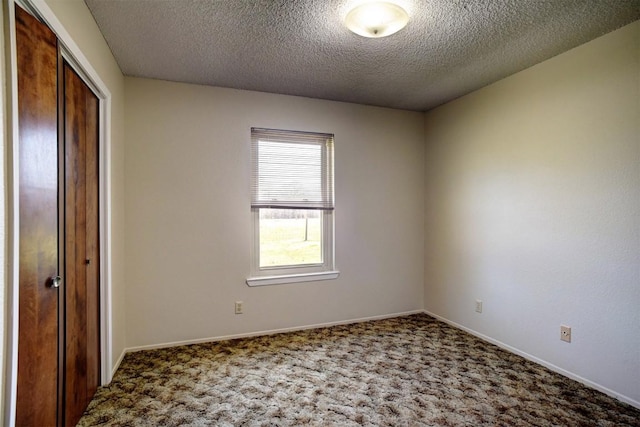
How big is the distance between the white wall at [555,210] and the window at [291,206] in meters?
1.41

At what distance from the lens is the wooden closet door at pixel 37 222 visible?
1.24 m

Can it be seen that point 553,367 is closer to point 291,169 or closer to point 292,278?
point 292,278

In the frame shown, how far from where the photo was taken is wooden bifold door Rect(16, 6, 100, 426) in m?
1.27

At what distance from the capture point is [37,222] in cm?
139

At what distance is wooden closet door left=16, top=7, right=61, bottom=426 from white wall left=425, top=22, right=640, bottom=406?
329cm

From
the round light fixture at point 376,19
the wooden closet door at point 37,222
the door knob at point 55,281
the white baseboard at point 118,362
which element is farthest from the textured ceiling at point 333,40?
the white baseboard at point 118,362

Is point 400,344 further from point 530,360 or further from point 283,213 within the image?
point 283,213

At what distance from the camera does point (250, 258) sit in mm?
3318

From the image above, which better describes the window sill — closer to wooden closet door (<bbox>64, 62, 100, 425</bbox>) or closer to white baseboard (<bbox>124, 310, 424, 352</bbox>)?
white baseboard (<bbox>124, 310, 424, 352</bbox>)

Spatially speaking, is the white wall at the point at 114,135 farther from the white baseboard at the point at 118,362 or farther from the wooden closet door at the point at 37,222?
the wooden closet door at the point at 37,222

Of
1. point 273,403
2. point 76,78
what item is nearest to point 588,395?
point 273,403

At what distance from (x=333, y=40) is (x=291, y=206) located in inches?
66.4

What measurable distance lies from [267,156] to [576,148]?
2660 millimetres

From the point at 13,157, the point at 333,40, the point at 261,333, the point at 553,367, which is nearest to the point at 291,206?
the point at 261,333
